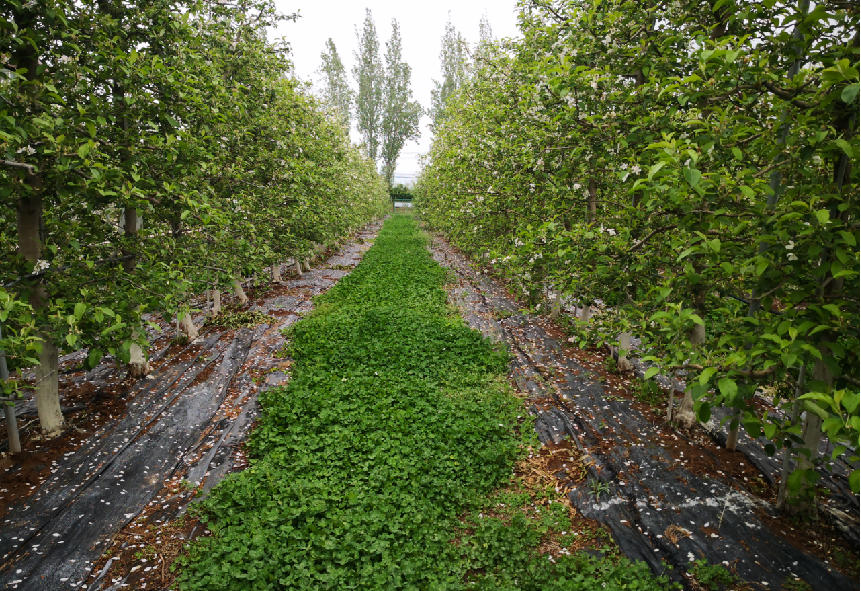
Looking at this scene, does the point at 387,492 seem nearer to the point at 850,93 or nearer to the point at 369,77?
the point at 850,93

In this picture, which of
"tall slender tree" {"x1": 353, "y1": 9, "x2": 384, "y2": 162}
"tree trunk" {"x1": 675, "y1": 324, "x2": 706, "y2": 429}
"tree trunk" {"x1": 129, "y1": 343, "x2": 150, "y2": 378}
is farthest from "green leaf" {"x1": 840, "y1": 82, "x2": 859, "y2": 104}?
"tall slender tree" {"x1": 353, "y1": 9, "x2": 384, "y2": 162}

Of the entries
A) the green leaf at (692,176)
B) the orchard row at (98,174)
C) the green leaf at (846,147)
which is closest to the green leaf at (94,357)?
the orchard row at (98,174)

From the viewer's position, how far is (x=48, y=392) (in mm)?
5426

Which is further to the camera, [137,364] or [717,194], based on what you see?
[137,364]

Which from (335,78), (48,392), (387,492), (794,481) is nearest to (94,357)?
(48,392)

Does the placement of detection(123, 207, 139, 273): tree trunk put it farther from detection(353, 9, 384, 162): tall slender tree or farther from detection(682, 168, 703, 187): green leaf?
detection(353, 9, 384, 162): tall slender tree

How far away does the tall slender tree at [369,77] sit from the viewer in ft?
151

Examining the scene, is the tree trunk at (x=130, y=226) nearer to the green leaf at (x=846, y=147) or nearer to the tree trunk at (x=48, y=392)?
the tree trunk at (x=48, y=392)

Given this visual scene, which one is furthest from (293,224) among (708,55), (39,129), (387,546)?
(708,55)

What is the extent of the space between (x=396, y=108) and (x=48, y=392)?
1860 inches

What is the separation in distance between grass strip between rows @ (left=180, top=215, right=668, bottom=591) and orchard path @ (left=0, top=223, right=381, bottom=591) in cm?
52

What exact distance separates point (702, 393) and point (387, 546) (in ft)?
9.03

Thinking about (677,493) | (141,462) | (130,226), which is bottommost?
(677,493)

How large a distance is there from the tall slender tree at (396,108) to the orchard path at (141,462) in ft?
144
